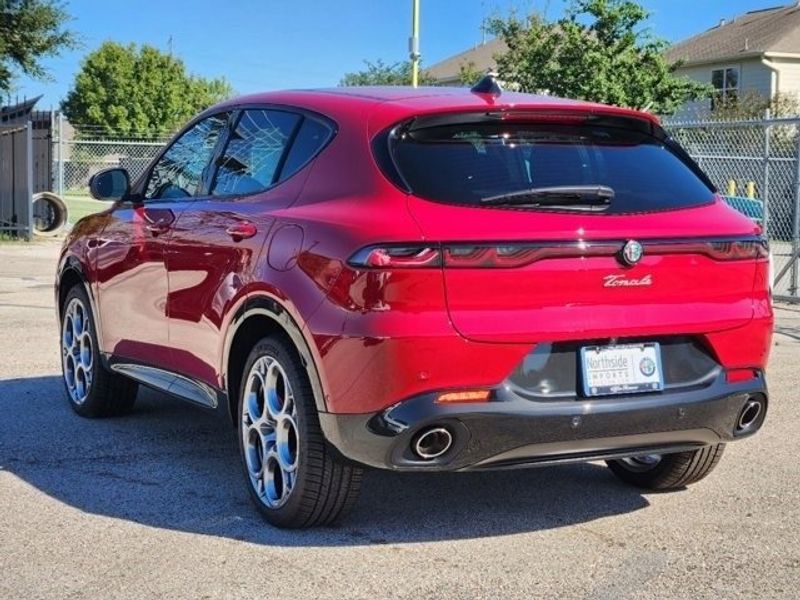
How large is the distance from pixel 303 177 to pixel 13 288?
9.12 meters

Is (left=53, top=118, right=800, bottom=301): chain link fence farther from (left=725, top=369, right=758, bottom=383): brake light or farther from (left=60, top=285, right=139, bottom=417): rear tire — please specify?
(left=725, top=369, right=758, bottom=383): brake light

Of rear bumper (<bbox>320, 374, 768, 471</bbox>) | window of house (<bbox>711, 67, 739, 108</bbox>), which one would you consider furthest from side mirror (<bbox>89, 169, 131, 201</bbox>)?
window of house (<bbox>711, 67, 739, 108</bbox>)

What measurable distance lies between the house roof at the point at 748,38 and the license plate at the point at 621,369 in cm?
3371

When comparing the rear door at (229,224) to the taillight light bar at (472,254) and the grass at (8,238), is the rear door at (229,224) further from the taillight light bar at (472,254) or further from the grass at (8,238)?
the grass at (8,238)

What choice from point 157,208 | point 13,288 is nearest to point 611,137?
point 157,208

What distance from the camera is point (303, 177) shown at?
4.54m

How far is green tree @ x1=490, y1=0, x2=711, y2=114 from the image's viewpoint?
989 inches

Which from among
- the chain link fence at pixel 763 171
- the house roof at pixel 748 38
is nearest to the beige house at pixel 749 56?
the house roof at pixel 748 38

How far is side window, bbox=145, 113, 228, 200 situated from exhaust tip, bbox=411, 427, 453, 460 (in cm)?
211

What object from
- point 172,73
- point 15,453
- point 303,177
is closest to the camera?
point 303,177

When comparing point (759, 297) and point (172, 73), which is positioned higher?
point (172, 73)

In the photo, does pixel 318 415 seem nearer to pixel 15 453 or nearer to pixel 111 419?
pixel 15 453

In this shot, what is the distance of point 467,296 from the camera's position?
12.7ft

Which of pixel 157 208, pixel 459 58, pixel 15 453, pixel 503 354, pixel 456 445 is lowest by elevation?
pixel 15 453
